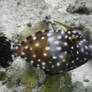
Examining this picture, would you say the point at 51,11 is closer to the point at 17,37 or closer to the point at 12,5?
the point at 12,5

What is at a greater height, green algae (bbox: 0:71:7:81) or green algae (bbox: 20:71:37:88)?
green algae (bbox: 0:71:7:81)

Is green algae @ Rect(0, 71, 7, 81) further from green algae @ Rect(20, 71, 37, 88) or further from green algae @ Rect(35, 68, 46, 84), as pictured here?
green algae @ Rect(35, 68, 46, 84)

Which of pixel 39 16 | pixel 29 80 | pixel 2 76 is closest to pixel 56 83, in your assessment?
pixel 29 80

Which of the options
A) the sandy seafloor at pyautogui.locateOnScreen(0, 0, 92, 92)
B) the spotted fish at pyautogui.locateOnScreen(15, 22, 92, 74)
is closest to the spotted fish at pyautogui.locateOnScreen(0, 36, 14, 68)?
the spotted fish at pyautogui.locateOnScreen(15, 22, 92, 74)

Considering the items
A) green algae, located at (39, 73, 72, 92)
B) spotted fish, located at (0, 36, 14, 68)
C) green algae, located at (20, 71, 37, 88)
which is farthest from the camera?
green algae, located at (39, 73, 72, 92)

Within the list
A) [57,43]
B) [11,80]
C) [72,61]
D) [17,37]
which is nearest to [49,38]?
[57,43]

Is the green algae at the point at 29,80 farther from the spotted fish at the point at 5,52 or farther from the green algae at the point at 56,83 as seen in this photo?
the spotted fish at the point at 5,52
